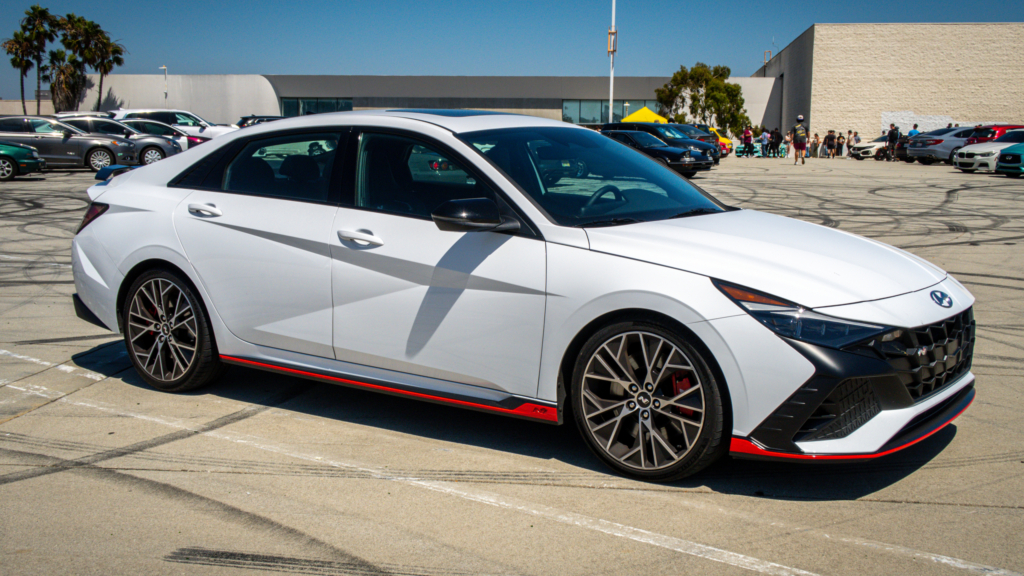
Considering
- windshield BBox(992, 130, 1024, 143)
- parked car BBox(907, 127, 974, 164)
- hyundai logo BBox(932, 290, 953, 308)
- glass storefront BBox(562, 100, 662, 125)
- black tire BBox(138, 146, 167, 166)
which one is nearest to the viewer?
hyundai logo BBox(932, 290, 953, 308)

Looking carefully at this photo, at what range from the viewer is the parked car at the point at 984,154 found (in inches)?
997

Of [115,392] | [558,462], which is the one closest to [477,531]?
[558,462]

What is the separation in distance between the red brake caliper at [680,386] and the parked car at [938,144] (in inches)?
1299

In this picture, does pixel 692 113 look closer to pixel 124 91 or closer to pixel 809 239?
pixel 124 91

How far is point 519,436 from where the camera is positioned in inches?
170

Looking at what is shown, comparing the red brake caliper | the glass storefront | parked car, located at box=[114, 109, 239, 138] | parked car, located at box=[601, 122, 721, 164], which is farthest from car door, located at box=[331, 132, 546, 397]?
the glass storefront

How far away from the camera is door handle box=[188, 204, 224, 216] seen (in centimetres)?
465

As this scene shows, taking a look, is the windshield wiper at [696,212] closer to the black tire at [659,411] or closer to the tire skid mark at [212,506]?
the black tire at [659,411]

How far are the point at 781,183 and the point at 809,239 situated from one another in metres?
18.6

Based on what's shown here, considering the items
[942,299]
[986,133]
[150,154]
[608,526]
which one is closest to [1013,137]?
[986,133]

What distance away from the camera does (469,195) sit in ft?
13.3

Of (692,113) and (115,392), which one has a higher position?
(692,113)

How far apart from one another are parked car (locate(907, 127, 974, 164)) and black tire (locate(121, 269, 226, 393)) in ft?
109

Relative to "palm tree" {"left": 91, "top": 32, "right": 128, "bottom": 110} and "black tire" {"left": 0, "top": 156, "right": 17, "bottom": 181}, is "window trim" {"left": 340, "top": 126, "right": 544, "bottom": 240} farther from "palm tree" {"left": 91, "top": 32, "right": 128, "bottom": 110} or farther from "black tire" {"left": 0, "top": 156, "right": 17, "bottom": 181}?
"palm tree" {"left": 91, "top": 32, "right": 128, "bottom": 110}
